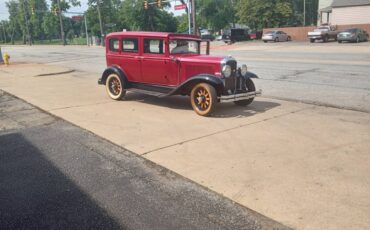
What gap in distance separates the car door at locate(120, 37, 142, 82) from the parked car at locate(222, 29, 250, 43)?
39.1 meters

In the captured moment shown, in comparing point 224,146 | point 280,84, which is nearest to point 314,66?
point 280,84

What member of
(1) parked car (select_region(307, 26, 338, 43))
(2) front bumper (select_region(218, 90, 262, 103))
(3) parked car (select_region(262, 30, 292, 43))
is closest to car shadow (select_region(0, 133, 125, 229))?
(2) front bumper (select_region(218, 90, 262, 103))

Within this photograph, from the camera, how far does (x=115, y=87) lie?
10000 mm

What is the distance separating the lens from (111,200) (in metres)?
4.10

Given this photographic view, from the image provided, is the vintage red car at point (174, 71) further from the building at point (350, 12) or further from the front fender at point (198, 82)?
the building at point (350, 12)

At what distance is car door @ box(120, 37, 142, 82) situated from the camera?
29.9 feet

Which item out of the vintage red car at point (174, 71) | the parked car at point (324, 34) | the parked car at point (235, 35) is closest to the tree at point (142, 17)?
the parked car at point (235, 35)

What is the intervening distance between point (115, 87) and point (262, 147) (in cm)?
548

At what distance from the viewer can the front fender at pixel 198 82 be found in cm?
764

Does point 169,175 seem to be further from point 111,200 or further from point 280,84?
point 280,84

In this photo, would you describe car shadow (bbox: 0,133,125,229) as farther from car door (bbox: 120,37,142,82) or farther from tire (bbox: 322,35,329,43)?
tire (bbox: 322,35,329,43)

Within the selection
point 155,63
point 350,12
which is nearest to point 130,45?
point 155,63

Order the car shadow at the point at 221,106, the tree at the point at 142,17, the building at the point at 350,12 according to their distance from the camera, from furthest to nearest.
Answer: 1. the tree at the point at 142,17
2. the building at the point at 350,12
3. the car shadow at the point at 221,106

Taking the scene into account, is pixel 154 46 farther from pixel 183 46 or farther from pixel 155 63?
pixel 183 46
